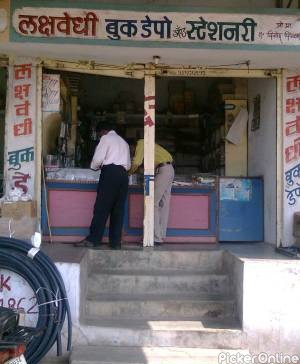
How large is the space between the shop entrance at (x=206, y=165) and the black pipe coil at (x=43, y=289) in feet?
6.74

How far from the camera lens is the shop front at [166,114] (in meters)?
6.19

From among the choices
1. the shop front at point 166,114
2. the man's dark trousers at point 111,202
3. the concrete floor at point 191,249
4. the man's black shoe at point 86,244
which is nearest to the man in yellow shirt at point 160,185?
the shop front at point 166,114

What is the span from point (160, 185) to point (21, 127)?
6.01 feet

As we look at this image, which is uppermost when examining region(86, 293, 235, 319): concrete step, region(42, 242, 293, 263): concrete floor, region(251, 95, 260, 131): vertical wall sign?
region(251, 95, 260, 131): vertical wall sign

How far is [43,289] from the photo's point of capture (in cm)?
481

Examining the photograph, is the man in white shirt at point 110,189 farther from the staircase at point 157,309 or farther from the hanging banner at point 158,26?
the hanging banner at point 158,26

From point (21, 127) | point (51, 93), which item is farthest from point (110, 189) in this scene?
point (51, 93)

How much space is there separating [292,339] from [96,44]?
12.0ft

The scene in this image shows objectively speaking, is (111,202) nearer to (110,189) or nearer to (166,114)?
(110,189)

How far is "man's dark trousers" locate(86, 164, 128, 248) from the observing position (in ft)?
21.2

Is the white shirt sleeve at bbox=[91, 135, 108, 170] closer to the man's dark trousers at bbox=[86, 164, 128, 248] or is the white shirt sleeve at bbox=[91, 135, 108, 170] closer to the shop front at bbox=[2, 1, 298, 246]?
the man's dark trousers at bbox=[86, 164, 128, 248]

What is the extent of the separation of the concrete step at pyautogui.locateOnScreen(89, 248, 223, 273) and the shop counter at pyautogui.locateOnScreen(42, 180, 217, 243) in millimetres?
816

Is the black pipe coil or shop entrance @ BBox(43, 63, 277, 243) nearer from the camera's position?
the black pipe coil

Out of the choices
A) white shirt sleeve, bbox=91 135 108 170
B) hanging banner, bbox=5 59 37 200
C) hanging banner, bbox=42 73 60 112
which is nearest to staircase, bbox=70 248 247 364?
white shirt sleeve, bbox=91 135 108 170
